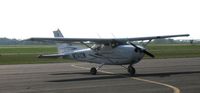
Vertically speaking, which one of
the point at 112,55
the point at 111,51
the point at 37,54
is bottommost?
the point at 37,54

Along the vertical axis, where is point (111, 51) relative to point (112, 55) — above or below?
above

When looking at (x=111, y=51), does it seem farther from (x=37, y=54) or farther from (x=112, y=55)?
(x=37, y=54)

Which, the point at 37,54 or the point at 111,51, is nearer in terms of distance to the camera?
the point at 111,51

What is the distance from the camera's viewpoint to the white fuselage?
2319 cm

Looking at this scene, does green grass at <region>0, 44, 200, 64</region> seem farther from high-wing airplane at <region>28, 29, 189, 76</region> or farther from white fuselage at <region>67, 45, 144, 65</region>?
high-wing airplane at <region>28, 29, 189, 76</region>

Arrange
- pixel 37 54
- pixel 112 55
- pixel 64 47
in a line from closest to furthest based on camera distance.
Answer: pixel 112 55 < pixel 64 47 < pixel 37 54

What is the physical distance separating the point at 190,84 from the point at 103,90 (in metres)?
3.94

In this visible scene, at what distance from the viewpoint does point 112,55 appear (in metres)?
→ 24.5

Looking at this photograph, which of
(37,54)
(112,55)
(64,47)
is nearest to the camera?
(112,55)

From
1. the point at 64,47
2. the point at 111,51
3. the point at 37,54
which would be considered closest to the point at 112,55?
the point at 111,51

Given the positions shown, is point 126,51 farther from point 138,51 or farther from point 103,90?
point 103,90

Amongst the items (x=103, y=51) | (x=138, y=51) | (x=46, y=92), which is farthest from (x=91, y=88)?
(x=103, y=51)

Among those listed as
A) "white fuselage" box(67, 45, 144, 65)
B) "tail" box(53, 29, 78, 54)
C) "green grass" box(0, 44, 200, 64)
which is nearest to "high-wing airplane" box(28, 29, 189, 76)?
"white fuselage" box(67, 45, 144, 65)

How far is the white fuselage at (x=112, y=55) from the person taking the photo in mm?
23188
